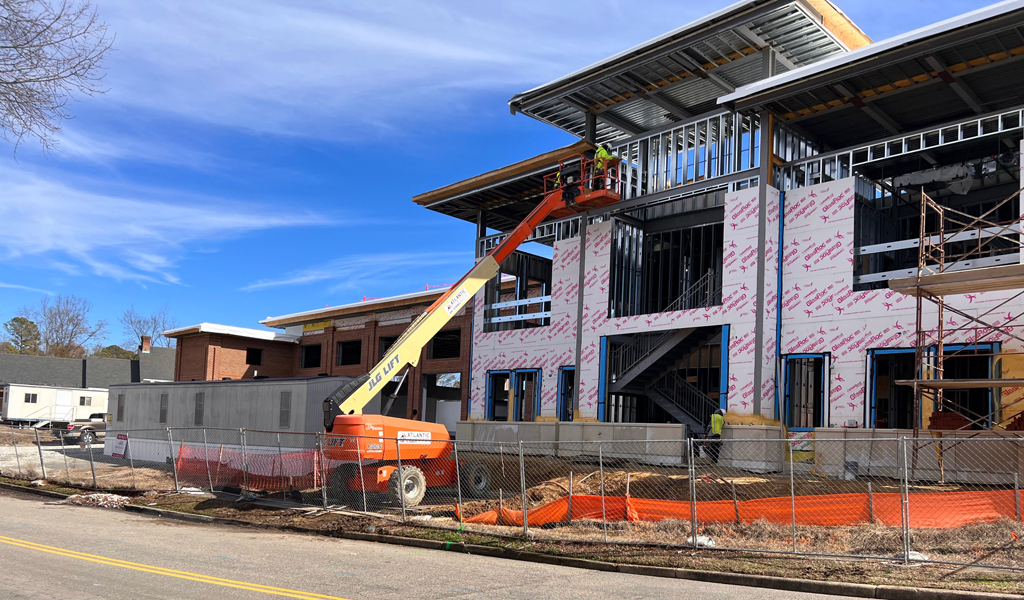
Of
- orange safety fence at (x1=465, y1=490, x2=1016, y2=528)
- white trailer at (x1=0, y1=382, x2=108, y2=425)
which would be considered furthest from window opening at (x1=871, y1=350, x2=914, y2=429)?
white trailer at (x1=0, y1=382, x2=108, y2=425)

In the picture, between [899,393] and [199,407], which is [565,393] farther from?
[199,407]

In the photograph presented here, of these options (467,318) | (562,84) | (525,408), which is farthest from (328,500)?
(467,318)

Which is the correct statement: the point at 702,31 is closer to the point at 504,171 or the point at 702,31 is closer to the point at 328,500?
the point at 504,171

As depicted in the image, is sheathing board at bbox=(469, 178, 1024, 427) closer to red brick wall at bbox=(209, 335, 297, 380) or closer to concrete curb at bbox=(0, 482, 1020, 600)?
concrete curb at bbox=(0, 482, 1020, 600)

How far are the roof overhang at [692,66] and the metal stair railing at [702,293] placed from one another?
5.64m

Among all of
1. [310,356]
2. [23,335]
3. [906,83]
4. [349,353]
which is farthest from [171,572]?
[23,335]

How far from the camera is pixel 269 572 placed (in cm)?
1047

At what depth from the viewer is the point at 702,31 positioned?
78.1 ft

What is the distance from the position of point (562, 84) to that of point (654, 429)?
12276 mm

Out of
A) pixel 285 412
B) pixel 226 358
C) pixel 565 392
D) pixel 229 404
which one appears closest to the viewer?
pixel 285 412

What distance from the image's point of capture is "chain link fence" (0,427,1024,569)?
12.0 m

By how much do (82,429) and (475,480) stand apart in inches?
1255

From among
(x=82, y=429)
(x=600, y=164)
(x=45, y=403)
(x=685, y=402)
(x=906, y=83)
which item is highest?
(x=906, y=83)

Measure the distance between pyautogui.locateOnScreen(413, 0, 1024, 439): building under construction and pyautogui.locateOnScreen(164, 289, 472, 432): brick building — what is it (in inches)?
434
